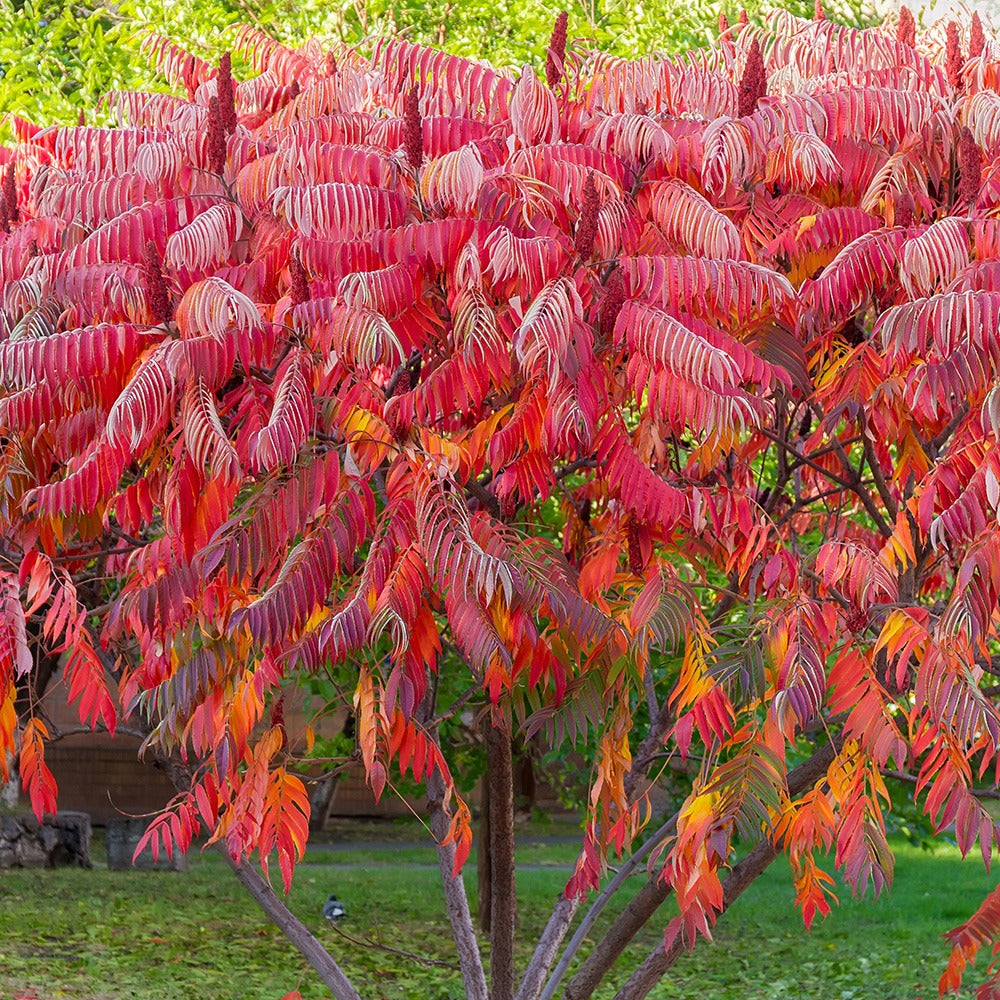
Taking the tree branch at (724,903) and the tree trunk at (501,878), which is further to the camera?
the tree trunk at (501,878)

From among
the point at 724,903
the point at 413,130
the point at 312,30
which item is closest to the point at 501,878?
the point at 724,903

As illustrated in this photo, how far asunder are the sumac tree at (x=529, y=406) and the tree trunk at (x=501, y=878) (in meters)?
1.18

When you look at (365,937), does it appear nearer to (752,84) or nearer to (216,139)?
(216,139)

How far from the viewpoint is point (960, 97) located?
424cm

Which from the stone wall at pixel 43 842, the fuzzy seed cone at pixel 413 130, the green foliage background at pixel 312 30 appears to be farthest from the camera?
the stone wall at pixel 43 842

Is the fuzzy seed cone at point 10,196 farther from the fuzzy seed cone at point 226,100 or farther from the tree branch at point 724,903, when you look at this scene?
the tree branch at point 724,903

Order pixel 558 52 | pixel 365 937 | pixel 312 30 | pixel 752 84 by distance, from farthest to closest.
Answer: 1. pixel 365 937
2. pixel 312 30
3. pixel 558 52
4. pixel 752 84

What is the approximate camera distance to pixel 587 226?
367 cm

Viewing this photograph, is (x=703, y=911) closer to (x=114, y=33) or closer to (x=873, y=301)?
(x=873, y=301)

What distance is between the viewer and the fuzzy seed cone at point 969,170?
3844mm

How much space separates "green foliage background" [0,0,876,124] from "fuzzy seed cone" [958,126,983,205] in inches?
207

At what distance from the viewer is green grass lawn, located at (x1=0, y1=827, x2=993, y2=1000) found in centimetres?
949

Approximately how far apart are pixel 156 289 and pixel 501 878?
2767 millimetres

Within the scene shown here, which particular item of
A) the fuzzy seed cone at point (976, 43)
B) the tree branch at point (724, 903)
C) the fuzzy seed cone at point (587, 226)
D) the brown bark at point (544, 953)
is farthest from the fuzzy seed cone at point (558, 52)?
the brown bark at point (544, 953)
